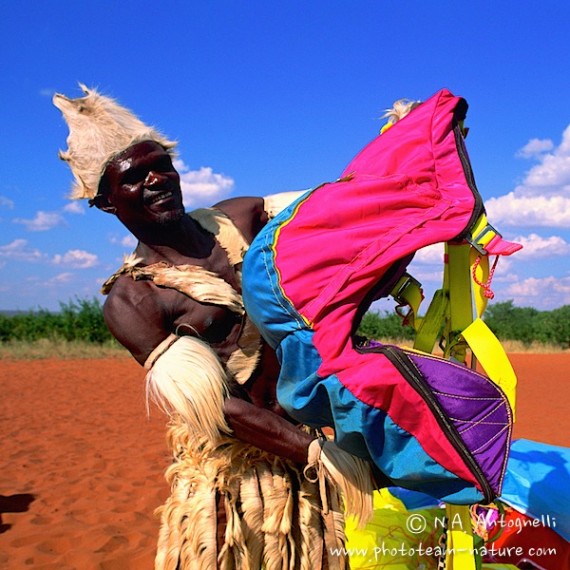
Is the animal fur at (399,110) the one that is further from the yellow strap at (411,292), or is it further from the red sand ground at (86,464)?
the red sand ground at (86,464)

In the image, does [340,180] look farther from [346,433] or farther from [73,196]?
[73,196]

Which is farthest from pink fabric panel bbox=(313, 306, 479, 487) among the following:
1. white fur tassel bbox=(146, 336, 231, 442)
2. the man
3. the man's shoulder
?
the man's shoulder

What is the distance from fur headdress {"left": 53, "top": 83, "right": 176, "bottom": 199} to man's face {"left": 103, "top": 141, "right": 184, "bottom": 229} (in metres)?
0.03

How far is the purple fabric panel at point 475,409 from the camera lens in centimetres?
137

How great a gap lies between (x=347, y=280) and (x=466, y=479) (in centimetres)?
50

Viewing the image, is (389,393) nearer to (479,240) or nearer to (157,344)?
(479,240)

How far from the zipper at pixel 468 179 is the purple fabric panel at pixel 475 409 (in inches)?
12.4

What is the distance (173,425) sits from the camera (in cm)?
229

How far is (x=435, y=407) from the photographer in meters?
1.34

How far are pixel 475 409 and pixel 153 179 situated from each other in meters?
1.28

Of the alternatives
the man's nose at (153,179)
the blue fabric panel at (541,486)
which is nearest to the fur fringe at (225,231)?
the man's nose at (153,179)

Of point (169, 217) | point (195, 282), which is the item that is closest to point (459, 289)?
point (195, 282)

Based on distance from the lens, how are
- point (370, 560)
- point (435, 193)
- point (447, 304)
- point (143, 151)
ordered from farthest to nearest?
point (370, 560), point (143, 151), point (447, 304), point (435, 193)

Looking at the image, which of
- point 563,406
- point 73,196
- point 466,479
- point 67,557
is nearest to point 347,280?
point 466,479
